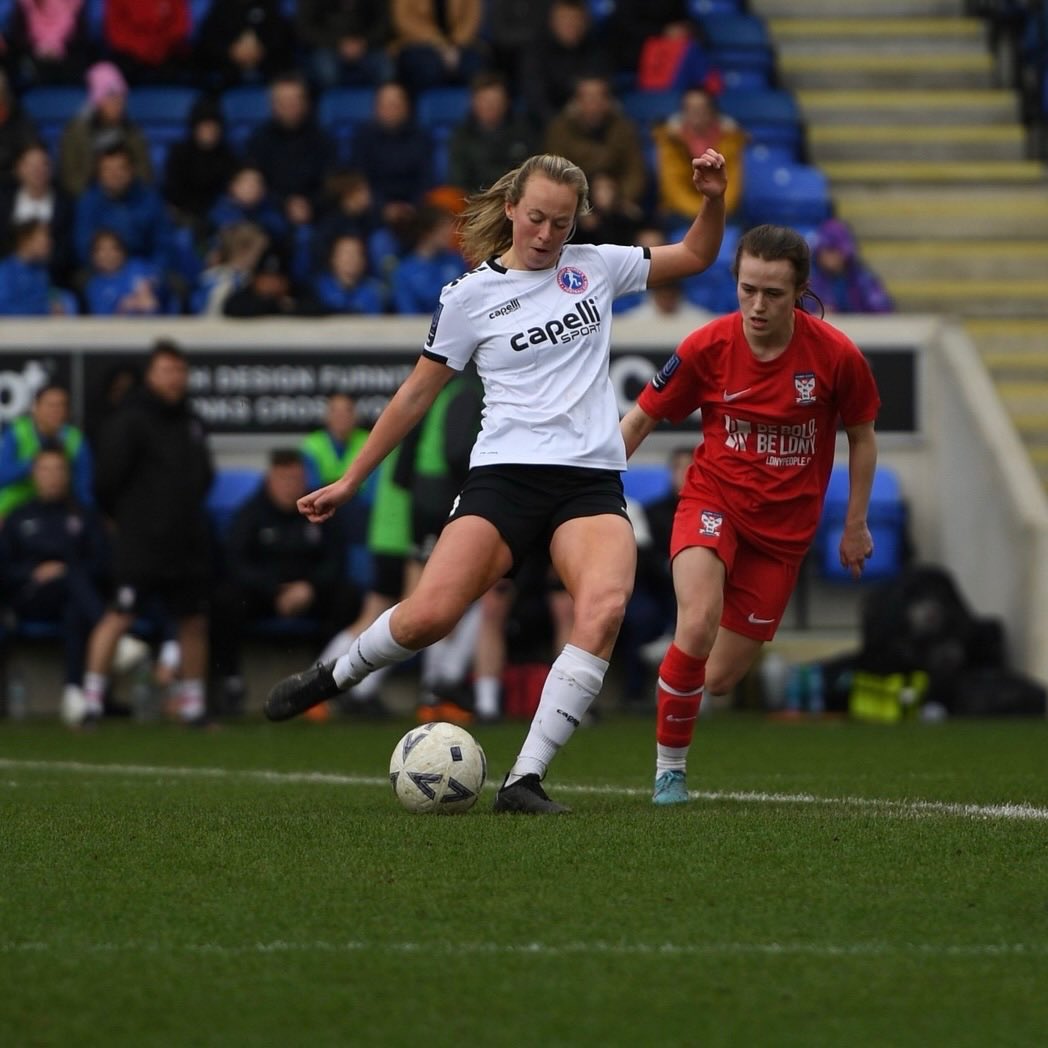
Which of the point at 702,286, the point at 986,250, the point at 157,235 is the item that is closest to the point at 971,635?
the point at 702,286

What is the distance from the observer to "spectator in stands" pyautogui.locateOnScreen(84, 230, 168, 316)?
48.0ft

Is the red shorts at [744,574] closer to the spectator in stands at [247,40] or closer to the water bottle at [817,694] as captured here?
the water bottle at [817,694]

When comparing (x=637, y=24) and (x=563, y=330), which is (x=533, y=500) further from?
(x=637, y=24)

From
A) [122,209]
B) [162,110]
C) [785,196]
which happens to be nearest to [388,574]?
[122,209]

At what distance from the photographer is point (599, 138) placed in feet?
51.0

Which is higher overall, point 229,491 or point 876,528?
point 229,491

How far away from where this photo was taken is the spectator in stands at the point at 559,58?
16.6 m

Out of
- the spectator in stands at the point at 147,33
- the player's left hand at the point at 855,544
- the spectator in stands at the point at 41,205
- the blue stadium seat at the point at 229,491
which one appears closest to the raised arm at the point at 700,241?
the player's left hand at the point at 855,544

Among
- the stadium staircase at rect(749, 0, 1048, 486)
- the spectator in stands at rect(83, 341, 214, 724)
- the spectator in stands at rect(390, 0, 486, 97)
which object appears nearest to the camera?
the spectator in stands at rect(83, 341, 214, 724)

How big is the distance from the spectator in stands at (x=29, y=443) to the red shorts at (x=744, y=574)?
23.2 feet

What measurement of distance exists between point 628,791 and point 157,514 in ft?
19.2

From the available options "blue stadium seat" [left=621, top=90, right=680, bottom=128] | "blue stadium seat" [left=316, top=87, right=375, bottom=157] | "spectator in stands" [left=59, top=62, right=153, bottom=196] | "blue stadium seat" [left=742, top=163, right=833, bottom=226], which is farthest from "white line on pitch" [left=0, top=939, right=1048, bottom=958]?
"blue stadium seat" [left=621, top=90, right=680, bottom=128]

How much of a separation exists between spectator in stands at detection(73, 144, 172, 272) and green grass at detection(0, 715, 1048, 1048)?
24.5 feet

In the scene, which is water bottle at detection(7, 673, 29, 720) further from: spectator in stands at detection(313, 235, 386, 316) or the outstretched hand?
the outstretched hand
